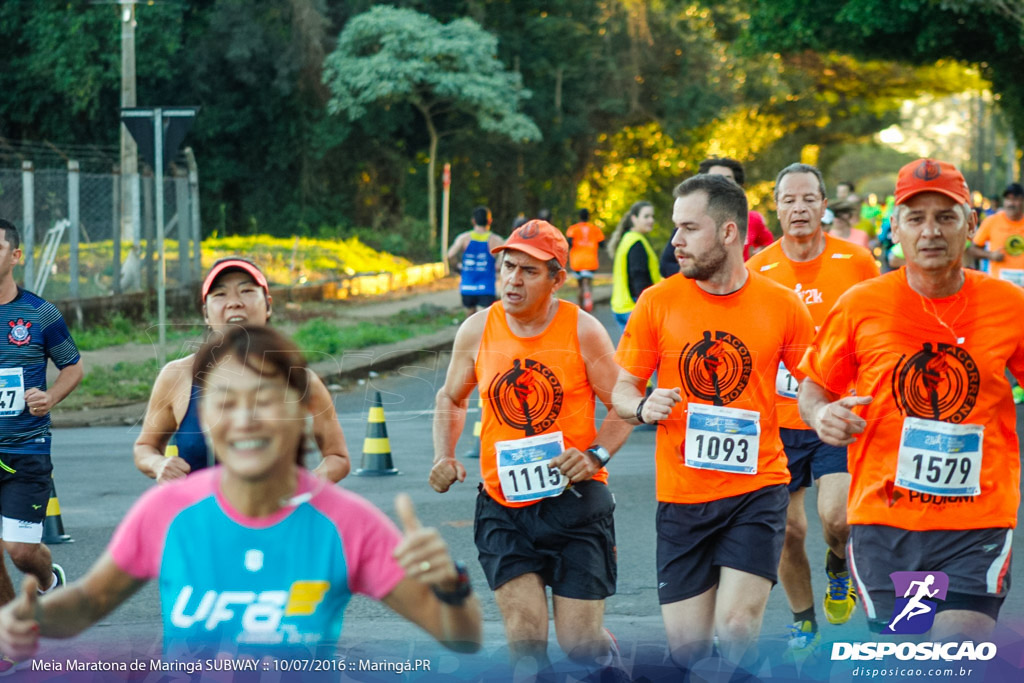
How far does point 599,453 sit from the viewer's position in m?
4.74

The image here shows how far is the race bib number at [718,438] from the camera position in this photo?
452 centimetres

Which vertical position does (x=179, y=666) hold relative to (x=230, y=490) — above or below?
below

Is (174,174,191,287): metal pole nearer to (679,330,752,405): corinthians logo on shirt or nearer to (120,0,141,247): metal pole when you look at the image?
(120,0,141,247): metal pole

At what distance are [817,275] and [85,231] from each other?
13940 millimetres

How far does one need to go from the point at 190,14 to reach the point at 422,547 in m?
37.1

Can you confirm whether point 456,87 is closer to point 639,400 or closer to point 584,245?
point 584,245

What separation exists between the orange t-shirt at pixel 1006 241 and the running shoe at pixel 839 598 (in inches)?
329

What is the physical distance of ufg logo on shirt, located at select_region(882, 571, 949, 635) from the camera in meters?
3.90

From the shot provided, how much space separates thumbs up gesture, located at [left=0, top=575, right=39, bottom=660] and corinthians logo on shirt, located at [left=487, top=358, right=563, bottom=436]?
2.41m

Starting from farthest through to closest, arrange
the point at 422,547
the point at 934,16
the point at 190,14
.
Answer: the point at 190,14
the point at 934,16
the point at 422,547

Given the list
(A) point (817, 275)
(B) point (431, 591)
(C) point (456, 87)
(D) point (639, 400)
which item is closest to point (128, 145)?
(C) point (456, 87)

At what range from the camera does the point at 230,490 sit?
2.61 metres

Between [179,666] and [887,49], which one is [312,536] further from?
[887,49]

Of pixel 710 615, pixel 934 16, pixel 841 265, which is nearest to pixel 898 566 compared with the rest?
pixel 710 615
